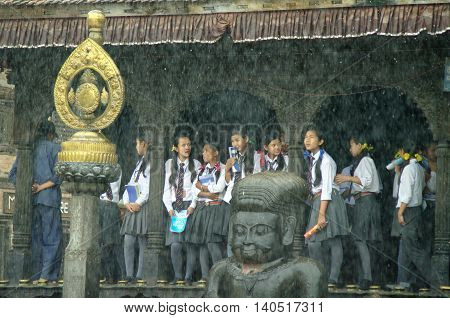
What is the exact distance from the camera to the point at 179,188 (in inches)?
960

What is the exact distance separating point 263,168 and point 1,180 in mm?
8579

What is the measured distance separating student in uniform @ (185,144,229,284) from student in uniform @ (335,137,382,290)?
5.48ft

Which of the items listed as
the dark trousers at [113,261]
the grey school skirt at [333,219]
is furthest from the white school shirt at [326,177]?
the dark trousers at [113,261]

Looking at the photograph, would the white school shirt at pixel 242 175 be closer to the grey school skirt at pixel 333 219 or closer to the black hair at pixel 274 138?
the black hair at pixel 274 138

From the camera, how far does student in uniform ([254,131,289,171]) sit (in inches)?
947

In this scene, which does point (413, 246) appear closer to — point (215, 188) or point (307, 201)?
point (307, 201)

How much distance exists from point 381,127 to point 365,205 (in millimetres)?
1831

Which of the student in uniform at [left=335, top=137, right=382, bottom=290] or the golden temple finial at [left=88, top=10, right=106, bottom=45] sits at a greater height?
the golden temple finial at [left=88, top=10, right=106, bottom=45]

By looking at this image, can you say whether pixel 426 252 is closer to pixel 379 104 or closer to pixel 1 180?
pixel 379 104

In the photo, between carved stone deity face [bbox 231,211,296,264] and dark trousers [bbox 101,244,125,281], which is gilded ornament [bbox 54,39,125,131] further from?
dark trousers [bbox 101,244,125,281]

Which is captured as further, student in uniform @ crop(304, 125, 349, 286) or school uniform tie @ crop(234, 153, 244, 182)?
school uniform tie @ crop(234, 153, 244, 182)

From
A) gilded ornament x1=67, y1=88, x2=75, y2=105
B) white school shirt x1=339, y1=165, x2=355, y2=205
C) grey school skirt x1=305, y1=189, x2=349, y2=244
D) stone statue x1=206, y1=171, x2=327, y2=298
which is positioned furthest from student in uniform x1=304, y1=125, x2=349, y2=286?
stone statue x1=206, y1=171, x2=327, y2=298

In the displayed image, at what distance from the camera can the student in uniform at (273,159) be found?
24.1 m

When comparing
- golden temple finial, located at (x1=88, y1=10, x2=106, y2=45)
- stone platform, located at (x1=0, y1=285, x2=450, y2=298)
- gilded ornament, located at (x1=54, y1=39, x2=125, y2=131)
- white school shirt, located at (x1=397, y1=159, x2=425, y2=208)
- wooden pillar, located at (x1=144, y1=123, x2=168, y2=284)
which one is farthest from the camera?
wooden pillar, located at (x1=144, y1=123, x2=168, y2=284)
